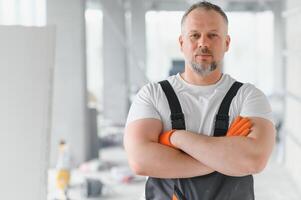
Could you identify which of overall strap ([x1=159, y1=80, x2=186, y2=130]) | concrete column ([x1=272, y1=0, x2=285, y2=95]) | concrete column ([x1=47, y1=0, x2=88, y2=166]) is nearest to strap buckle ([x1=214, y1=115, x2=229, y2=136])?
overall strap ([x1=159, y1=80, x2=186, y2=130])

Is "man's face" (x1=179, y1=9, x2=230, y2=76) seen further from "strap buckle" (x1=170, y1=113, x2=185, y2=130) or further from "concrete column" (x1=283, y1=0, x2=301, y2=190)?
"concrete column" (x1=283, y1=0, x2=301, y2=190)

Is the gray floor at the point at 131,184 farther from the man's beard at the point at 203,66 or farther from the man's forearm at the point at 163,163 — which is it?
the man's beard at the point at 203,66

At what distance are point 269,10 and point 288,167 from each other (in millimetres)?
7233

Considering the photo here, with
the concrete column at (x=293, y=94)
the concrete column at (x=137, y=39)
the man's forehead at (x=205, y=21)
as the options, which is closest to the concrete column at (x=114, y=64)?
the concrete column at (x=137, y=39)

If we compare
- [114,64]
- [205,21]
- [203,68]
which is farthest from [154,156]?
[114,64]

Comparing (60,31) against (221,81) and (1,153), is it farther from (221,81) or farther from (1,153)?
(221,81)

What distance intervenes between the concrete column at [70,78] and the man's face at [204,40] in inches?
162

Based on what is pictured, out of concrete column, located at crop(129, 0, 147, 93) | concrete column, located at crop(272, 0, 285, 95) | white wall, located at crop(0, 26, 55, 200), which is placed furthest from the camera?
concrete column, located at crop(272, 0, 285, 95)

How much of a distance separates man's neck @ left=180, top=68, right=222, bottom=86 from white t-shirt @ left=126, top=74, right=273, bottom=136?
2 centimetres

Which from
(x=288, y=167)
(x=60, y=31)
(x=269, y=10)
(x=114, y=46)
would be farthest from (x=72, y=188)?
A: (x=269, y=10)

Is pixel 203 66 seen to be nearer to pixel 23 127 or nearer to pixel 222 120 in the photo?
pixel 222 120

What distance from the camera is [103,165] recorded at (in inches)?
224

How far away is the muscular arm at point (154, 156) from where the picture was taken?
1638 millimetres

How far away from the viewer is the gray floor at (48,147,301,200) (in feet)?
14.6
